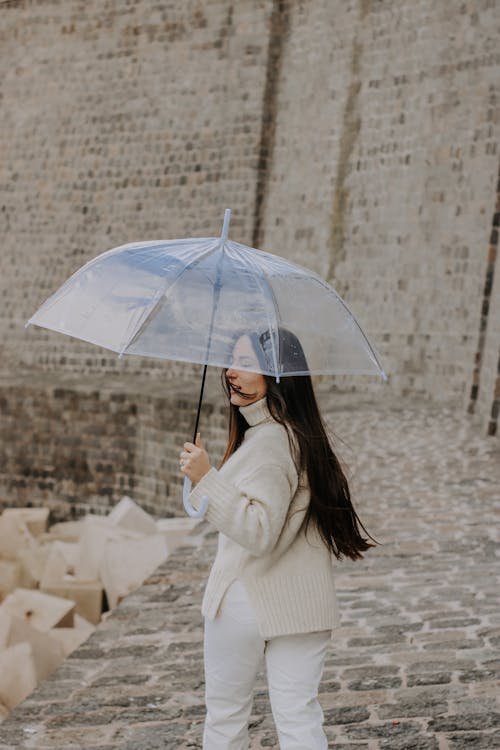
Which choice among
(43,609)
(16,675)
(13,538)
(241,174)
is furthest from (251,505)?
(241,174)

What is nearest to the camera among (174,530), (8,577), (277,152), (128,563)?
(128,563)

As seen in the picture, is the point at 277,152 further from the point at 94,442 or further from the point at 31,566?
the point at 31,566

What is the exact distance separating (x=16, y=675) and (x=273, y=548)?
413 centimetres

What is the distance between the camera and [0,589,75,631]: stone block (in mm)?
8219

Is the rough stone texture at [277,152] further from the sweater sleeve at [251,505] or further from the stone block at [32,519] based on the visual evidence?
the sweater sleeve at [251,505]

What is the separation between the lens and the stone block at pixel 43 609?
8219 millimetres

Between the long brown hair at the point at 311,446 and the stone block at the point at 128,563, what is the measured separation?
259 inches

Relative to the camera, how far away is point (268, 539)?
282 cm

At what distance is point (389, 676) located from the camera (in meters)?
4.53

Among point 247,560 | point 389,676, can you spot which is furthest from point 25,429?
point 247,560

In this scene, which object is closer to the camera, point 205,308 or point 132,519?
point 205,308

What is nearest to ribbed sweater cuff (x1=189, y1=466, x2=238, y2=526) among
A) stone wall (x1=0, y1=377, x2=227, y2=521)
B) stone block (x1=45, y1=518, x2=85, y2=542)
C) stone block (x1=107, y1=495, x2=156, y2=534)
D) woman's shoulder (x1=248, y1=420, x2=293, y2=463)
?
woman's shoulder (x1=248, y1=420, x2=293, y2=463)

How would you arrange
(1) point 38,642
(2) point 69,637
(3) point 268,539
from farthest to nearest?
(2) point 69,637, (1) point 38,642, (3) point 268,539

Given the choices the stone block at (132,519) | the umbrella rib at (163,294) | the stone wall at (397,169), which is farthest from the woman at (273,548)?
the stone wall at (397,169)
